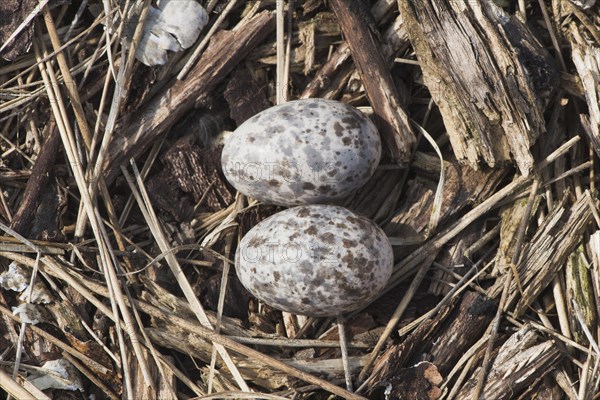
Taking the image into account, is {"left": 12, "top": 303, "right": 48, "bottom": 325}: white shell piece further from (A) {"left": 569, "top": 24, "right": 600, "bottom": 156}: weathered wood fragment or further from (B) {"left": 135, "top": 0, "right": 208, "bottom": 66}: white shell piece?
(A) {"left": 569, "top": 24, "right": 600, "bottom": 156}: weathered wood fragment

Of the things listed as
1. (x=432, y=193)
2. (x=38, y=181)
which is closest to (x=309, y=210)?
(x=432, y=193)

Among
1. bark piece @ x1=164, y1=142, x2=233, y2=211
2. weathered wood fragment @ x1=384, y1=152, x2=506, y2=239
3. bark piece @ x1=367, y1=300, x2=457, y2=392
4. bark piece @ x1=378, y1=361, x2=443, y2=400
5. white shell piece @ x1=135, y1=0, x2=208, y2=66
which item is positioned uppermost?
white shell piece @ x1=135, y1=0, x2=208, y2=66

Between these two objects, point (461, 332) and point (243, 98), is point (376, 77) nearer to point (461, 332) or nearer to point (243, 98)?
point (243, 98)

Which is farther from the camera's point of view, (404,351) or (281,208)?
(281,208)

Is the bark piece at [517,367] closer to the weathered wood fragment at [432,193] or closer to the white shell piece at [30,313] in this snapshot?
the weathered wood fragment at [432,193]

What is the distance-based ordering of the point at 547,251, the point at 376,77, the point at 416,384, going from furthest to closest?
the point at 376,77 → the point at 547,251 → the point at 416,384

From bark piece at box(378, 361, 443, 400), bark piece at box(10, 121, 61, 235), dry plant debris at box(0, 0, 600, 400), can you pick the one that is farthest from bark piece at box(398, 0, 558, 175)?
bark piece at box(10, 121, 61, 235)

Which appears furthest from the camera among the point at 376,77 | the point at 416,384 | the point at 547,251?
the point at 376,77
